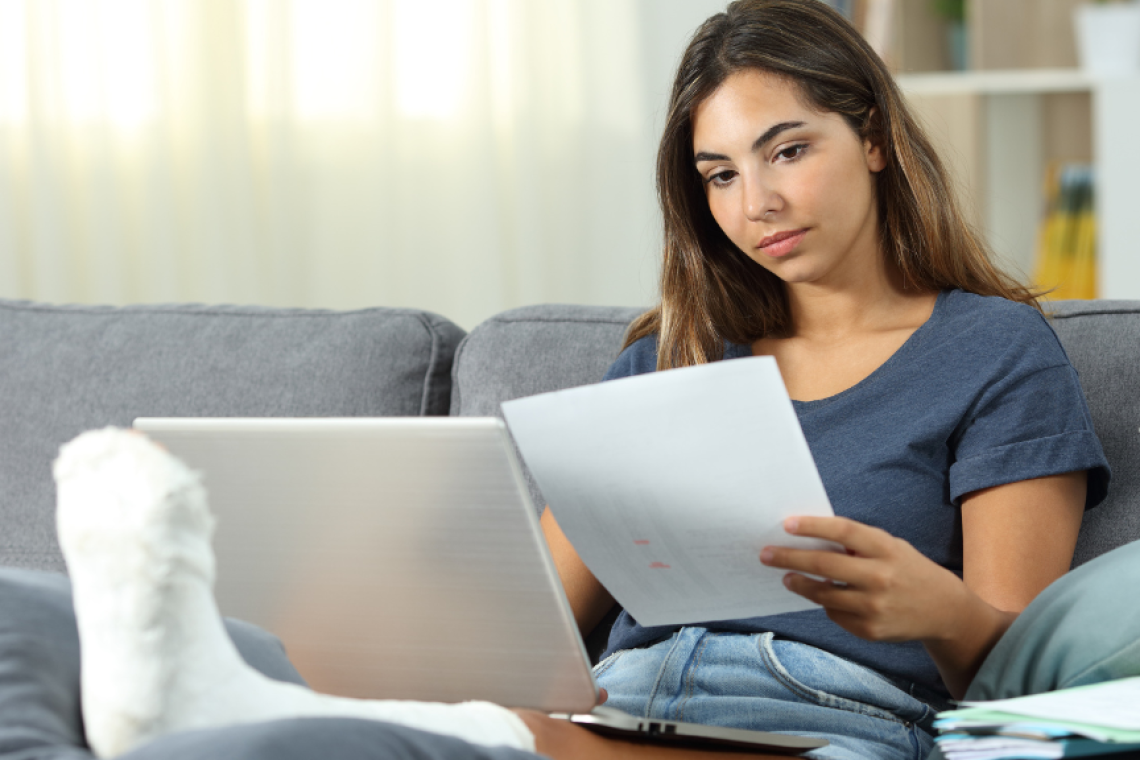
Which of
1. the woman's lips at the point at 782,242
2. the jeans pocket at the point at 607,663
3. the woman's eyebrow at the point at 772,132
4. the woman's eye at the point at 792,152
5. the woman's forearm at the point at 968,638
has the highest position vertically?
the woman's eyebrow at the point at 772,132

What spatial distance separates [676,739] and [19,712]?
0.42 meters

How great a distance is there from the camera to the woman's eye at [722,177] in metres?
1.08

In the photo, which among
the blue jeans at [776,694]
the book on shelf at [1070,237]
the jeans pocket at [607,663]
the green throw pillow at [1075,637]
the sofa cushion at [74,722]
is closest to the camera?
the sofa cushion at [74,722]

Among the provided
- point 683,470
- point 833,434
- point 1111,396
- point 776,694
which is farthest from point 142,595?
point 1111,396

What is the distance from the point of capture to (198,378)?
135 centimetres

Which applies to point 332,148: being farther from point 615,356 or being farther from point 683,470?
point 683,470

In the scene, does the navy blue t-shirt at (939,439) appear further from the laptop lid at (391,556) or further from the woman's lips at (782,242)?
the laptop lid at (391,556)

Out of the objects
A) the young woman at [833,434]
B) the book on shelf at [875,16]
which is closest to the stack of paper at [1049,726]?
the young woman at [833,434]

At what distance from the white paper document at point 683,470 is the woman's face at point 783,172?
407 millimetres

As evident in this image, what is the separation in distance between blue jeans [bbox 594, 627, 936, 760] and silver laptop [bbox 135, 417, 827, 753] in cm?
10

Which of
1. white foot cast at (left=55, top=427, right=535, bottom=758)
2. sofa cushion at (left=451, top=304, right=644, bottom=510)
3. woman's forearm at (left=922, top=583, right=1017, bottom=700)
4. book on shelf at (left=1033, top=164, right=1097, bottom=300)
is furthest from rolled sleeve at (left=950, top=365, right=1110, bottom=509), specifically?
book on shelf at (left=1033, top=164, right=1097, bottom=300)

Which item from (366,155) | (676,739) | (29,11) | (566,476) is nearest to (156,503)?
(566,476)

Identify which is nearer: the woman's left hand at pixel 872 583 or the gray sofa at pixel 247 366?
the woman's left hand at pixel 872 583

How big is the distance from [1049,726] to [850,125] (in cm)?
62
